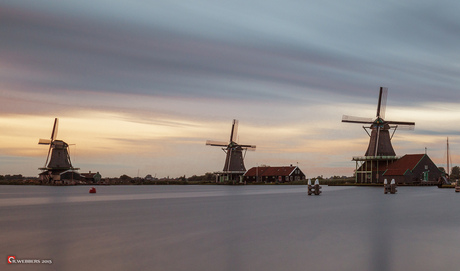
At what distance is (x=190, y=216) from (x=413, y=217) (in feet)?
48.6

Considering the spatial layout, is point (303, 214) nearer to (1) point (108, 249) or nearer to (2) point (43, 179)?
(1) point (108, 249)

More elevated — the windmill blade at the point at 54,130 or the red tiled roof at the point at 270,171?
the windmill blade at the point at 54,130

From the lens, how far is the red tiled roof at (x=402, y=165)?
86.7 metres

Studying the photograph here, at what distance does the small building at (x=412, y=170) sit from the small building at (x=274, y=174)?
35.6 metres

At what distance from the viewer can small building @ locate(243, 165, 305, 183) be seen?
12162 centimetres

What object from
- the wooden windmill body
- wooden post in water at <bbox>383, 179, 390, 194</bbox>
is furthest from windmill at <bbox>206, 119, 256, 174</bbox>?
wooden post in water at <bbox>383, 179, 390, 194</bbox>

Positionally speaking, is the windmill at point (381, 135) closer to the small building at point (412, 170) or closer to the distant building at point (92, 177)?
the small building at point (412, 170)

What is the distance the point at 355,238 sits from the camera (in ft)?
70.7

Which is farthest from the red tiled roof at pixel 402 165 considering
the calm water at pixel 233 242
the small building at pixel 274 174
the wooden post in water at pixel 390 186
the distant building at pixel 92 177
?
the distant building at pixel 92 177

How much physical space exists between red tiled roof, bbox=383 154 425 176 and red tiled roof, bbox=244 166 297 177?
36.2m

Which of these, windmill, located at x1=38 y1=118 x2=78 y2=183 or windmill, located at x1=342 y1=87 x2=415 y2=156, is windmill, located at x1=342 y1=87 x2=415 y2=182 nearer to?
windmill, located at x1=342 y1=87 x2=415 y2=156

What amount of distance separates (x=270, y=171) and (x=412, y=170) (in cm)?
4491

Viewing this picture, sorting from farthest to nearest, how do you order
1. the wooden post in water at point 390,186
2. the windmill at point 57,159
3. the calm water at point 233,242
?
the windmill at point 57,159
the wooden post in water at point 390,186
the calm water at point 233,242

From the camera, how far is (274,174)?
124m
